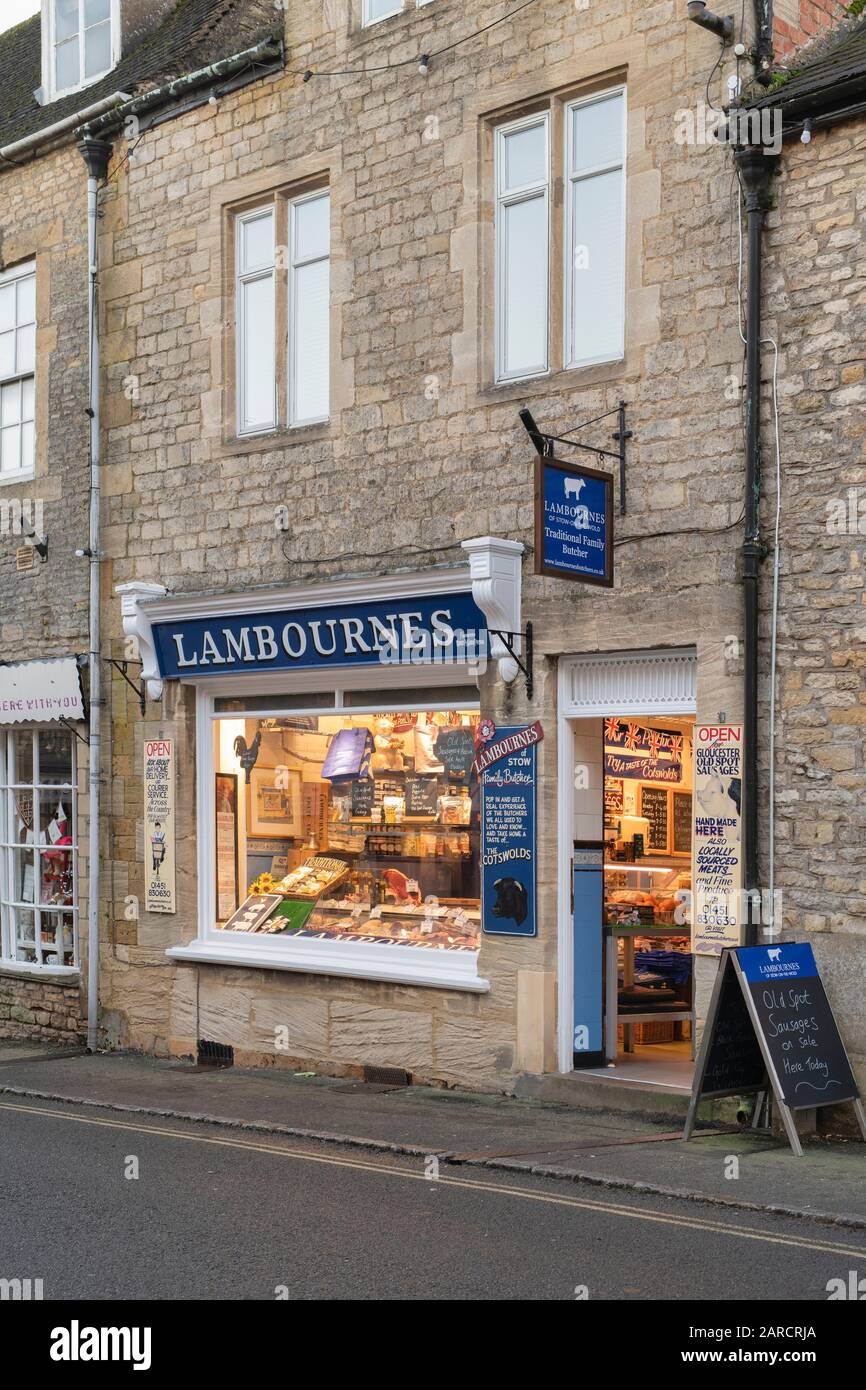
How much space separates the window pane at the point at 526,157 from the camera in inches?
457

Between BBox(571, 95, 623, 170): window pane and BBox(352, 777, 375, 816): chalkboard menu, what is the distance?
15.9 ft

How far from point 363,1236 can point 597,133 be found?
7.55 metres

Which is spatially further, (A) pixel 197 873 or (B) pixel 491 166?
(A) pixel 197 873

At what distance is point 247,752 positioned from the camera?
1389 centimetres

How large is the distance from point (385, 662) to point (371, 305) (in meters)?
2.75

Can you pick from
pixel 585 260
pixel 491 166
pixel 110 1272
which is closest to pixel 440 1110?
pixel 110 1272

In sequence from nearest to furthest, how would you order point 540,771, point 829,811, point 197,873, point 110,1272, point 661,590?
point 110,1272 → point 829,811 → point 661,590 → point 540,771 → point 197,873

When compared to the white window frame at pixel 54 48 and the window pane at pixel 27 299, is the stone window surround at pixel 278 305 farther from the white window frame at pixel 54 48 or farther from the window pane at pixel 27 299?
the white window frame at pixel 54 48

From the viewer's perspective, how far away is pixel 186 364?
46.2 ft

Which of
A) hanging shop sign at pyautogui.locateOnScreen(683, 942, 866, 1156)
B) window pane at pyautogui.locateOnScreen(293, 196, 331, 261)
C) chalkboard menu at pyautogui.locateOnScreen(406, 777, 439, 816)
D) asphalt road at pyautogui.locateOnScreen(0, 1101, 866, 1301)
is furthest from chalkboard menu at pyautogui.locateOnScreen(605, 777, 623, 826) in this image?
window pane at pyautogui.locateOnScreen(293, 196, 331, 261)

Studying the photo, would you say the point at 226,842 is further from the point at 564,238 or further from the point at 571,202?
the point at 571,202

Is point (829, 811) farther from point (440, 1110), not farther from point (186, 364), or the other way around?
point (186, 364)

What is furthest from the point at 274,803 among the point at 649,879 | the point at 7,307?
the point at 7,307

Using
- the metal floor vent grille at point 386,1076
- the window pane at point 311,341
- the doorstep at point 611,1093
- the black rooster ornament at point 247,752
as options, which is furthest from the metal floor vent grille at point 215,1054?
the window pane at point 311,341
